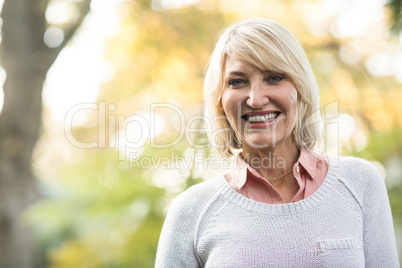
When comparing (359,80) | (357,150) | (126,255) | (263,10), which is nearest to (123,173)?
(126,255)

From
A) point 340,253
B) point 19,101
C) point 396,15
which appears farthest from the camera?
point 19,101

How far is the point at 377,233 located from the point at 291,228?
0.34m

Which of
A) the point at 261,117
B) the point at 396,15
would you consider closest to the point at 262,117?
the point at 261,117

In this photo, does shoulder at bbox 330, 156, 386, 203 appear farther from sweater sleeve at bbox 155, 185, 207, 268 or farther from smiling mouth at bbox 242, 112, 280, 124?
sweater sleeve at bbox 155, 185, 207, 268

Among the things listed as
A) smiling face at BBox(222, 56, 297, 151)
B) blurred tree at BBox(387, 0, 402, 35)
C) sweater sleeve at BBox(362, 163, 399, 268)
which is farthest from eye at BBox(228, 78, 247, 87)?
blurred tree at BBox(387, 0, 402, 35)

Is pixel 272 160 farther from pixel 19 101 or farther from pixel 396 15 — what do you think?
pixel 19 101

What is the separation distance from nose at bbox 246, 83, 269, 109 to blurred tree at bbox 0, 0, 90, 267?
3.55 meters

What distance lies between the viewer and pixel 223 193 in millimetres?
1736

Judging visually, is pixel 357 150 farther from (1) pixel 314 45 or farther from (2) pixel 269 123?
(1) pixel 314 45

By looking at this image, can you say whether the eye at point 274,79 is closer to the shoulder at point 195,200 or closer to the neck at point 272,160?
the neck at point 272,160

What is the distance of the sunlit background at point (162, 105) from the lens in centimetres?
333

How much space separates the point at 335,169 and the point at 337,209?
0.18m

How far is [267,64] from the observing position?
5.33 feet

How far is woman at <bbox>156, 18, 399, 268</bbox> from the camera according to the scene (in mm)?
1587
